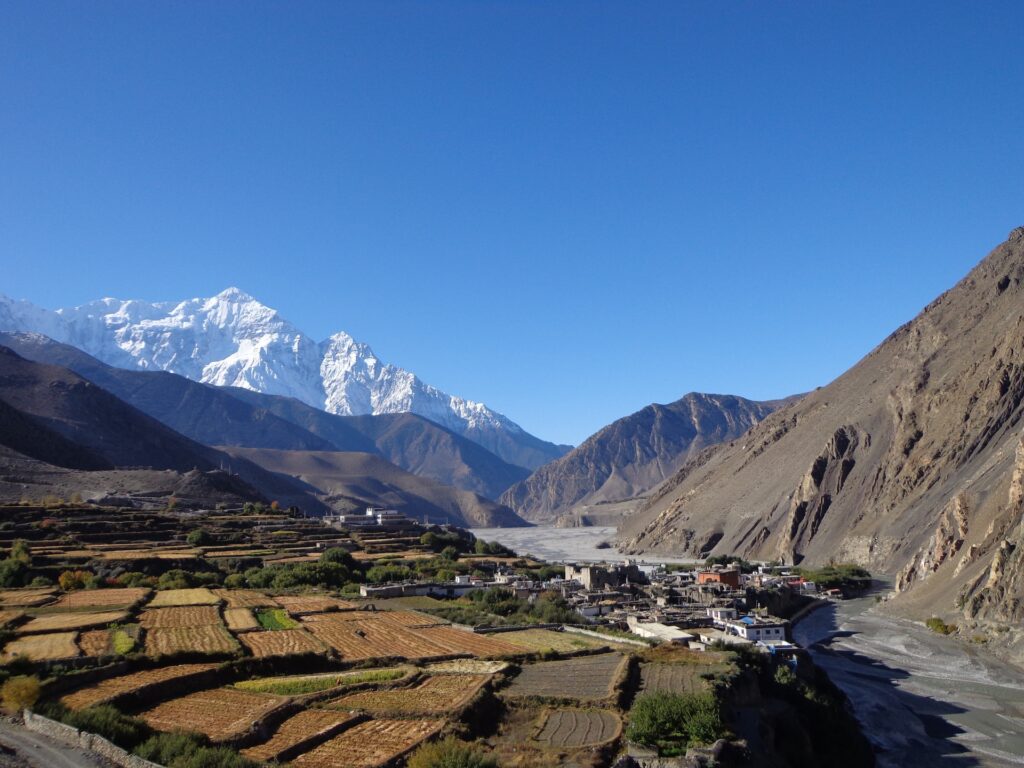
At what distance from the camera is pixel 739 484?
116m

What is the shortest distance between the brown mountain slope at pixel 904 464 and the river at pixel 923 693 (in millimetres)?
5108

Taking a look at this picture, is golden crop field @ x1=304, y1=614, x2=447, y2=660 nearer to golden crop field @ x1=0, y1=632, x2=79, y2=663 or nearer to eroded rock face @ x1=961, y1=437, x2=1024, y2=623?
golden crop field @ x1=0, y1=632, x2=79, y2=663

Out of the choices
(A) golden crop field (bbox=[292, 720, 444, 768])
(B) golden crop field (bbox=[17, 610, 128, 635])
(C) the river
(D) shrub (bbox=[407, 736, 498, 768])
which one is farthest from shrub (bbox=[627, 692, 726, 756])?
(B) golden crop field (bbox=[17, 610, 128, 635])

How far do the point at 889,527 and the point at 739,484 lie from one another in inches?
1420

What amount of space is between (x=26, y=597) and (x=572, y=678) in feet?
83.3

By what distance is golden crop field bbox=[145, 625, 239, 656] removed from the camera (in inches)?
1041

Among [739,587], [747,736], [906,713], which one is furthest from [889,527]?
[747,736]

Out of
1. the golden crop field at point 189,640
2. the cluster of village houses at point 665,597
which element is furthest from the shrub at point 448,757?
the cluster of village houses at point 665,597

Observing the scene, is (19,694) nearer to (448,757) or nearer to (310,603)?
(448,757)

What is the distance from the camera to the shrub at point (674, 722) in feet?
62.7

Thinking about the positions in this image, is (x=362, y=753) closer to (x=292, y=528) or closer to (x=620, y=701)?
(x=620, y=701)

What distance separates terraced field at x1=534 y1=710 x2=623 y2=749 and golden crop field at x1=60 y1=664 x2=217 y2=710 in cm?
970

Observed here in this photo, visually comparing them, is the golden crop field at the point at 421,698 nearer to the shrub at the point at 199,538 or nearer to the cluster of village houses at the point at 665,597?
the cluster of village houses at the point at 665,597

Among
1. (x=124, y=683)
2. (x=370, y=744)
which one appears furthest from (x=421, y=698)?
(x=124, y=683)
